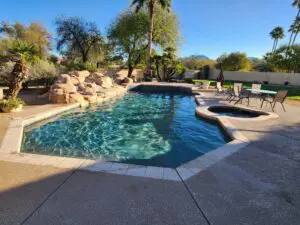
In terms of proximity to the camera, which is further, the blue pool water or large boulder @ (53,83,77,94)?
large boulder @ (53,83,77,94)

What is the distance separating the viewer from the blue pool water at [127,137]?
4.48m

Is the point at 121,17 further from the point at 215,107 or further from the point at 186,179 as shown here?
the point at 186,179

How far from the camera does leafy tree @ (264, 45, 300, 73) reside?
27.4 metres

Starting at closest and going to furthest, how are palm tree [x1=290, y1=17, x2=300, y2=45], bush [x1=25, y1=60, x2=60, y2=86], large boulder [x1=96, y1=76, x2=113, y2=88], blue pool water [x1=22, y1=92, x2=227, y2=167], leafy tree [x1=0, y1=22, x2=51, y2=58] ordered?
blue pool water [x1=22, y1=92, x2=227, y2=167], bush [x1=25, y1=60, x2=60, y2=86], large boulder [x1=96, y1=76, x2=113, y2=88], leafy tree [x1=0, y1=22, x2=51, y2=58], palm tree [x1=290, y1=17, x2=300, y2=45]

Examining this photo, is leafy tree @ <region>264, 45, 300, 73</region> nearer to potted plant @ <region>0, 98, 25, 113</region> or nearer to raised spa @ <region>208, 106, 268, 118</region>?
raised spa @ <region>208, 106, 268, 118</region>

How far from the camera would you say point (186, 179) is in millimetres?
2826

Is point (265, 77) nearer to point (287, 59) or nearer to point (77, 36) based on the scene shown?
point (287, 59)

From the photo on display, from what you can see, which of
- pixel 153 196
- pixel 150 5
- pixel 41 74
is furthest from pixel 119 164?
pixel 150 5

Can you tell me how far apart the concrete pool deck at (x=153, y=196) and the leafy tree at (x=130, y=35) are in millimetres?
20786

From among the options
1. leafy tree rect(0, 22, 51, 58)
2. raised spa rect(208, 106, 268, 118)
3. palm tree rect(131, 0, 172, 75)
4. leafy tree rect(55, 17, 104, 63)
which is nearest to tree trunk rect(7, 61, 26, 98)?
raised spa rect(208, 106, 268, 118)

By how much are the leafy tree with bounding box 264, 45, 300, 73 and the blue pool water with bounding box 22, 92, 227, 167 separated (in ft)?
94.4

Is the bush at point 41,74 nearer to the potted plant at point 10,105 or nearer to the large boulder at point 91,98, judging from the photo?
the large boulder at point 91,98

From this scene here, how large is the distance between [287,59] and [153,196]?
34.6 m

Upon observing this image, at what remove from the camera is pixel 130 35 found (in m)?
21.7
